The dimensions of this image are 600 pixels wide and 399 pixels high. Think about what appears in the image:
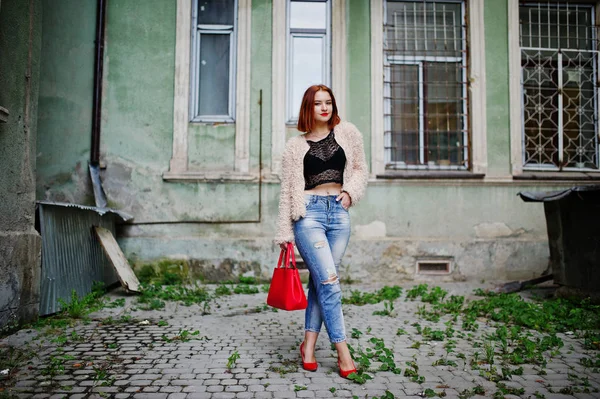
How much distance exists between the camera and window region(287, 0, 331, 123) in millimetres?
7016

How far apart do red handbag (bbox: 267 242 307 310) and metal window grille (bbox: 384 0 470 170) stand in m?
4.26

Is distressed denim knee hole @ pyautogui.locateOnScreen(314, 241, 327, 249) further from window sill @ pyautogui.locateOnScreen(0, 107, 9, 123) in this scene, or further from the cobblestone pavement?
window sill @ pyautogui.locateOnScreen(0, 107, 9, 123)

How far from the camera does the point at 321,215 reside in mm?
3109

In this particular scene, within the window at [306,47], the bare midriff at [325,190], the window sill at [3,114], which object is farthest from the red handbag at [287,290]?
the window at [306,47]

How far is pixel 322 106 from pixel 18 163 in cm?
303

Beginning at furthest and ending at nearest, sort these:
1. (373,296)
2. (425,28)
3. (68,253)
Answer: (425,28) < (373,296) < (68,253)

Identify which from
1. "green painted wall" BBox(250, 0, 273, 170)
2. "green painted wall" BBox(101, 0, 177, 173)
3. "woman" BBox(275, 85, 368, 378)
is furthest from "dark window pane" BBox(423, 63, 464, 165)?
"woman" BBox(275, 85, 368, 378)

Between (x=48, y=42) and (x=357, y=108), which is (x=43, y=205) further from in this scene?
(x=357, y=108)

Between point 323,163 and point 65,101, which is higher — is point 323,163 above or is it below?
below

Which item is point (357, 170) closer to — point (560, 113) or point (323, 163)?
point (323, 163)

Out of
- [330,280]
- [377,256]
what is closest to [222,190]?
[377,256]

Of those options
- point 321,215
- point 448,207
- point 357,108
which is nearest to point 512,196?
point 448,207

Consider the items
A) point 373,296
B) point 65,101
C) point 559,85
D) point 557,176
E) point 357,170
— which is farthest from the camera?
point 559,85

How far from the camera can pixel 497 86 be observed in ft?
23.1
